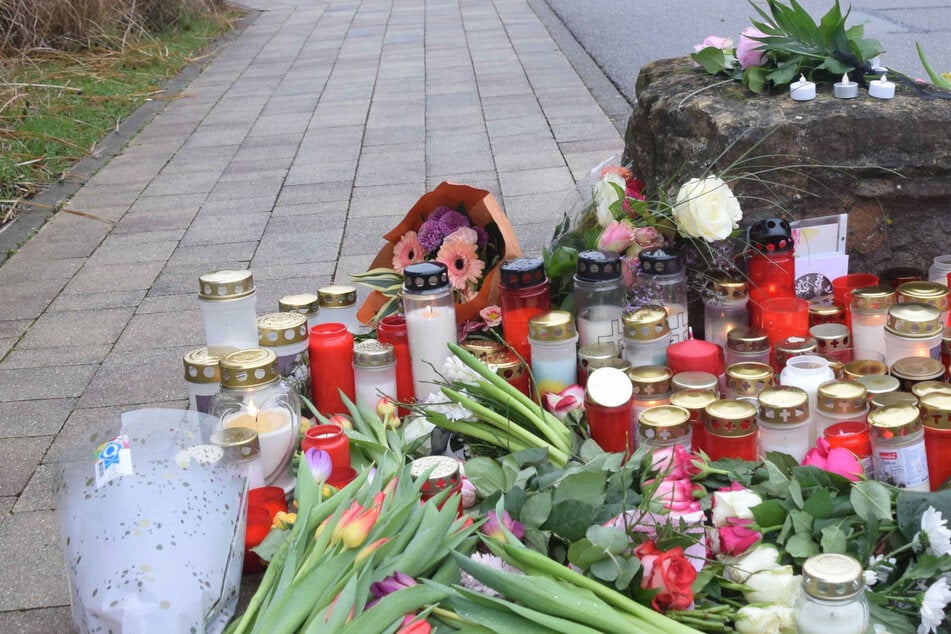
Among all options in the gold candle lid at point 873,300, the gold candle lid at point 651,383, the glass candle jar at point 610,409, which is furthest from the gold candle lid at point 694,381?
the gold candle lid at point 873,300

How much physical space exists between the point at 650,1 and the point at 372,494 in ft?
32.9

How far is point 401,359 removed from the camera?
2746 millimetres

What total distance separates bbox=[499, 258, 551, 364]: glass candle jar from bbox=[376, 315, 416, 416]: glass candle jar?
0.26 meters

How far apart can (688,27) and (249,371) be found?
7.76 metres

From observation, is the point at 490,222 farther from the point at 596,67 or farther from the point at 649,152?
the point at 596,67

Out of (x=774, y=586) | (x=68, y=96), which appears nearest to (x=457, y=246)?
(x=774, y=586)

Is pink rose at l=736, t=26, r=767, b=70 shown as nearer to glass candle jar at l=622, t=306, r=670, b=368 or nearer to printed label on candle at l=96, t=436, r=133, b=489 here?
glass candle jar at l=622, t=306, r=670, b=368

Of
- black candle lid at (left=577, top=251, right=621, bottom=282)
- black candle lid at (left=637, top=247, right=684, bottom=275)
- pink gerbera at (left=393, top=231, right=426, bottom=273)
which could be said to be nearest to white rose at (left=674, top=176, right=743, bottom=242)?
black candle lid at (left=637, top=247, right=684, bottom=275)

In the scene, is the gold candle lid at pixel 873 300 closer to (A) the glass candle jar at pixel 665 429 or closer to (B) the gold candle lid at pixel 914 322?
(B) the gold candle lid at pixel 914 322

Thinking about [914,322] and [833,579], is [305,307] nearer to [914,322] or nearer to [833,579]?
[914,322]

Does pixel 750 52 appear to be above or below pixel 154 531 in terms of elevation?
above

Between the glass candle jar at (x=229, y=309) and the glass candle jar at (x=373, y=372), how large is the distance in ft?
0.88

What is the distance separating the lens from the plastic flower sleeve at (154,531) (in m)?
1.84

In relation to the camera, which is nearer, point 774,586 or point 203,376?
point 774,586
